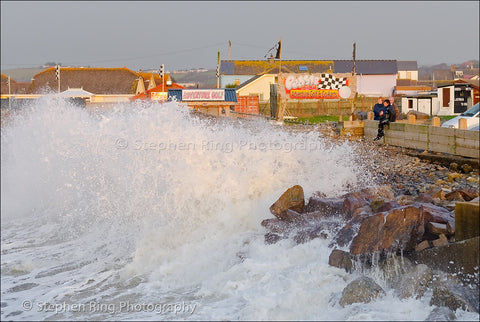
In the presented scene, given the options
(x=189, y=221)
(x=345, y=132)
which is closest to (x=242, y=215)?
(x=189, y=221)

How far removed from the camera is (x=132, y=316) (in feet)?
23.6

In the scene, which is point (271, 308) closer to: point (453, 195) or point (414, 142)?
point (453, 195)

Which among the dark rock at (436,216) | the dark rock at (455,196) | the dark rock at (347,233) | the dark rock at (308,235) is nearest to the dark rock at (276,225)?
the dark rock at (308,235)

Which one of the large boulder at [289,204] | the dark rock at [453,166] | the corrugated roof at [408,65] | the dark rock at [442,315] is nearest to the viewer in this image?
the dark rock at [442,315]

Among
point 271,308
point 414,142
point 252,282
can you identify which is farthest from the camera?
point 414,142

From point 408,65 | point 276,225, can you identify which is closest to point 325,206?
point 276,225

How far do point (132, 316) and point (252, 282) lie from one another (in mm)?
1804

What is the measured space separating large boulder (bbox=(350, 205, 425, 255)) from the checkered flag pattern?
25079 mm

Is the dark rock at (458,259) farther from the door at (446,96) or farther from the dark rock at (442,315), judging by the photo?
the door at (446,96)

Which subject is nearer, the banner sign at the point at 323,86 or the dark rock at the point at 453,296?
the dark rock at the point at 453,296

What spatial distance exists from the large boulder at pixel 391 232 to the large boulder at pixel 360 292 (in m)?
0.76

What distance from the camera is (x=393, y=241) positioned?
8.00 m

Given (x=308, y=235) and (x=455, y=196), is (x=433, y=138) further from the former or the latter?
(x=308, y=235)

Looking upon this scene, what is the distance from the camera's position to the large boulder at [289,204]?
33.7 ft
